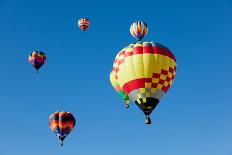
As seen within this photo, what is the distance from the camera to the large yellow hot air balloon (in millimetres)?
31922

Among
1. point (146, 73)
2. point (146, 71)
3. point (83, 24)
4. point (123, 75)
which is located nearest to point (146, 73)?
point (146, 73)

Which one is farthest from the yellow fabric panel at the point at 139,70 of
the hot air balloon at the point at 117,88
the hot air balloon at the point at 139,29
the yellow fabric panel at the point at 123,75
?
the hot air balloon at the point at 117,88

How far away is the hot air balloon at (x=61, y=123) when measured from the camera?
39719 millimetres

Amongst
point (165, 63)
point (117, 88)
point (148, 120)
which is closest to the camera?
point (148, 120)

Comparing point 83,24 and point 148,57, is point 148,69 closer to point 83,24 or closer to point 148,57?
point 148,57

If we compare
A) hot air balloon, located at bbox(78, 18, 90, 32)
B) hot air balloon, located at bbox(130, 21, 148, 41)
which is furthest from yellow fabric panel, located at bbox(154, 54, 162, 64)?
hot air balloon, located at bbox(78, 18, 90, 32)

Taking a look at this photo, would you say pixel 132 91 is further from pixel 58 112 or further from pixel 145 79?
pixel 58 112

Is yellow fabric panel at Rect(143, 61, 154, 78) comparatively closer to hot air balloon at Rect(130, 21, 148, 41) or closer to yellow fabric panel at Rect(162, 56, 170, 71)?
yellow fabric panel at Rect(162, 56, 170, 71)

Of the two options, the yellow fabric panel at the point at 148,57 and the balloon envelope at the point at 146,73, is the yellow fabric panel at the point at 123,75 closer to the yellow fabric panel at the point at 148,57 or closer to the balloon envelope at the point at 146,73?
the balloon envelope at the point at 146,73

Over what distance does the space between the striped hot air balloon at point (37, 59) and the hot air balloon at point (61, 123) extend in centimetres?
490

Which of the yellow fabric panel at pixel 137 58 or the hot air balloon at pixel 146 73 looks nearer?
the hot air balloon at pixel 146 73

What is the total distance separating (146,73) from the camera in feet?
105

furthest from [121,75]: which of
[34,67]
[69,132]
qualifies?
[34,67]

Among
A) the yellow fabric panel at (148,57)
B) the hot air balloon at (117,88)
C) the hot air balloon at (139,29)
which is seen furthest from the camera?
the hot air balloon at (117,88)
